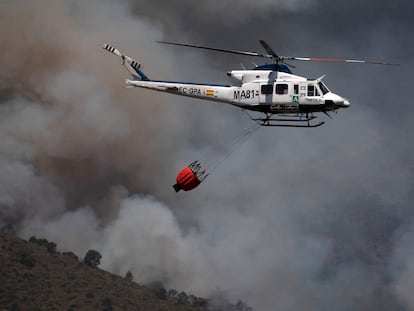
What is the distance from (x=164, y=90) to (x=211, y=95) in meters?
3.61

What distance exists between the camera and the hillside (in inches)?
6073

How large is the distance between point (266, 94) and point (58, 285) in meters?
104

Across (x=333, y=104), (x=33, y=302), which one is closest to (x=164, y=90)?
(x=333, y=104)

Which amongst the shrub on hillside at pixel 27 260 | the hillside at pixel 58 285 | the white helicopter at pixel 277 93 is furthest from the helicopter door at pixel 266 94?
the shrub on hillside at pixel 27 260

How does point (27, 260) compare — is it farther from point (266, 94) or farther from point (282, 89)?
point (282, 89)

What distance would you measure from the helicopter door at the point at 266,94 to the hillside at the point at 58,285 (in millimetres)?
96003

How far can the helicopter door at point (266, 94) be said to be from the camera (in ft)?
206

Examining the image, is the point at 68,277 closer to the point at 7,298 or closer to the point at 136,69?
the point at 7,298

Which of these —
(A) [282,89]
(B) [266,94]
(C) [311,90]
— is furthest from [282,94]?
(C) [311,90]

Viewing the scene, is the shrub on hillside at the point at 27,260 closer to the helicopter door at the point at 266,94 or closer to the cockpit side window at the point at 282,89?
the helicopter door at the point at 266,94

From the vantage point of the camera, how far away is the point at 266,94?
63.0 m

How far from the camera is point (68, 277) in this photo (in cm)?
16712

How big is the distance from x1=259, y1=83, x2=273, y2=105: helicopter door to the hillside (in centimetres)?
9600

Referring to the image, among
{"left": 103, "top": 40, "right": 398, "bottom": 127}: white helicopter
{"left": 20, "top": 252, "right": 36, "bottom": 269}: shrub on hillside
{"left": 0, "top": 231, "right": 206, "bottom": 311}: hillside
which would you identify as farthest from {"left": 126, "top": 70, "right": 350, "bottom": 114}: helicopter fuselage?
{"left": 20, "top": 252, "right": 36, "bottom": 269}: shrub on hillside
